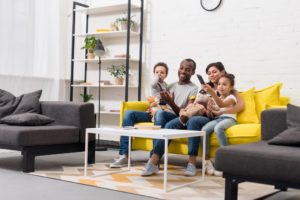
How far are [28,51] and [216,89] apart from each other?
2.61 m

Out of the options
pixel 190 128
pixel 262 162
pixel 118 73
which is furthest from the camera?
pixel 118 73

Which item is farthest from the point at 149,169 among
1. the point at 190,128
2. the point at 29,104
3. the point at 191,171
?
the point at 29,104

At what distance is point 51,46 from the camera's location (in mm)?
5688

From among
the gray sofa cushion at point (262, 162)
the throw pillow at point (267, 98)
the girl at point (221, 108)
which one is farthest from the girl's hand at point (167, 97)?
the gray sofa cushion at point (262, 162)

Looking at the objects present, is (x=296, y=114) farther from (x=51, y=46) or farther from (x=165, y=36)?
(x=51, y=46)

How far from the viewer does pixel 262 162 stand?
2330 mm

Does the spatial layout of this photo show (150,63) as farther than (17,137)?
Yes

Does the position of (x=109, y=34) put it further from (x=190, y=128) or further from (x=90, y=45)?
(x=190, y=128)

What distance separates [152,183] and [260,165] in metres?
1.11

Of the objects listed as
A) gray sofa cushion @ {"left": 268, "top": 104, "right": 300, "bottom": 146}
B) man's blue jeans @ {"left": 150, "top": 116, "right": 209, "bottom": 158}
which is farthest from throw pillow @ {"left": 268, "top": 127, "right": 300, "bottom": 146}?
man's blue jeans @ {"left": 150, "top": 116, "right": 209, "bottom": 158}

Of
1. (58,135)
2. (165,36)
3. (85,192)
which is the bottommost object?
(85,192)

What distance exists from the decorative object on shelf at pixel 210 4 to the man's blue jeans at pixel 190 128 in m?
1.67

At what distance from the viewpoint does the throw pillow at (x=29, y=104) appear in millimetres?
4215

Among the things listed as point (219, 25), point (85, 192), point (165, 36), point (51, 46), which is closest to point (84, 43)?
point (51, 46)
